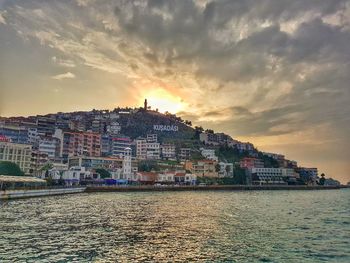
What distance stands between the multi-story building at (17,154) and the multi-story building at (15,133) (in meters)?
23.6

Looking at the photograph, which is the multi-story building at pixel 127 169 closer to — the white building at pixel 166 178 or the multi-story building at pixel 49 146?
the white building at pixel 166 178

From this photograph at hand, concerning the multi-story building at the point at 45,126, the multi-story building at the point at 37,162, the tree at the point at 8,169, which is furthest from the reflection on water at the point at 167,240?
the multi-story building at the point at 45,126

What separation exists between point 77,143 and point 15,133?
30191 millimetres

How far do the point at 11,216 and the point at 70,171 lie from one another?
110 metres

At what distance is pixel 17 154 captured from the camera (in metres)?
136

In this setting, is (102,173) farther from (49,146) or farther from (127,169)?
(49,146)

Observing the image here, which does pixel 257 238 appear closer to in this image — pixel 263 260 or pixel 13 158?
pixel 263 260

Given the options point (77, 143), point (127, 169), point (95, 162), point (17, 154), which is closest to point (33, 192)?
point (17, 154)

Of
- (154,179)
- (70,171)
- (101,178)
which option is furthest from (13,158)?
(154,179)

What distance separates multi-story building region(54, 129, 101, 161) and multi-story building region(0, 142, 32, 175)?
31.4m

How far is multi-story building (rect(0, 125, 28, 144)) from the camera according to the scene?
159m

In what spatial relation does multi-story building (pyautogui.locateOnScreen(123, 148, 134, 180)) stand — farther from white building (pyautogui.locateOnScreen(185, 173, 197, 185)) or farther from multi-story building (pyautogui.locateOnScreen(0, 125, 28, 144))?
multi-story building (pyautogui.locateOnScreen(0, 125, 28, 144))

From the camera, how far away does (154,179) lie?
581 feet

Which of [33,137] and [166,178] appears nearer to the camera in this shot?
[33,137]
